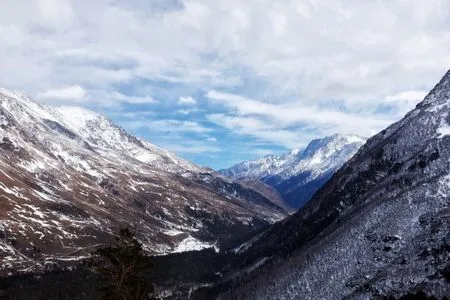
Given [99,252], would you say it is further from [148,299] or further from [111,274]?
[148,299]

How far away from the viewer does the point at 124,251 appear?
60938 millimetres

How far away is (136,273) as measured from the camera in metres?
62.0

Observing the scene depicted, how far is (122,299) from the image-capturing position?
61719 millimetres

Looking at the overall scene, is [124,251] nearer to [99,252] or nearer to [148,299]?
[99,252]

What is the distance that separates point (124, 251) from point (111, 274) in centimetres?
318

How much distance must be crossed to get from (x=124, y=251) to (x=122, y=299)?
18.8 ft

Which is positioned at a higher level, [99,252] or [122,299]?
[99,252]

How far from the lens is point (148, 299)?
206 feet

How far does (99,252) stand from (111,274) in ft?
9.58

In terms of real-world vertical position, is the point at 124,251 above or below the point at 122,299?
above

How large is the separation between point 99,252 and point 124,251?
2.87 m

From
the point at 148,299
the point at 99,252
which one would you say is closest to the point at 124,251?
the point at 99,252

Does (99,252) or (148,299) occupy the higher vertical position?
(99,252)

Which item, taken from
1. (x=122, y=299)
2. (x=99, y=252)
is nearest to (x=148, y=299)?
(x=122, y=299)
